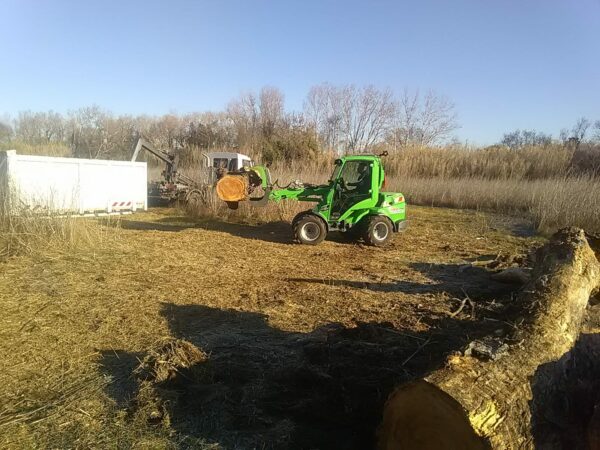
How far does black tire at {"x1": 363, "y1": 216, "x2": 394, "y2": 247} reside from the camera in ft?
34.5

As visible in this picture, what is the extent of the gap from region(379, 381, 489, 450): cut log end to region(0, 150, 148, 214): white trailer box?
9771 mm

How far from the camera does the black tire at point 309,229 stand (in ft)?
34.5

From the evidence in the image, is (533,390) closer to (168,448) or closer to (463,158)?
(168,448)

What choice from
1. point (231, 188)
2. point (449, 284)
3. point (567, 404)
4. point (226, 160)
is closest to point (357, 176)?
point (231, 188)

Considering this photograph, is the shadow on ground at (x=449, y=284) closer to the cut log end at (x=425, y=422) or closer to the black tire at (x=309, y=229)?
the black tire at (x=309, y=229)

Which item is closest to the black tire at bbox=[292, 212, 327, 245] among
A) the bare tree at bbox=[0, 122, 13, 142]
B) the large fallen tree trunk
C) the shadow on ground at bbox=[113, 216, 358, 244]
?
the shadow on ground at bbox=[113, 216, 358, 244]

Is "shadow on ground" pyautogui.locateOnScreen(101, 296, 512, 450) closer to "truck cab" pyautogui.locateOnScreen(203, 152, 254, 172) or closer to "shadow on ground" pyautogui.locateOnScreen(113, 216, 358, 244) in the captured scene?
"shadow on ground" pyautogui.locateOnScreen(113, 216, 358, 244)

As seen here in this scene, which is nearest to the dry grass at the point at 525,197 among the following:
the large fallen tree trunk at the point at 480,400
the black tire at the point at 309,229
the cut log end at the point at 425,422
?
the black tire at the point at 309,229

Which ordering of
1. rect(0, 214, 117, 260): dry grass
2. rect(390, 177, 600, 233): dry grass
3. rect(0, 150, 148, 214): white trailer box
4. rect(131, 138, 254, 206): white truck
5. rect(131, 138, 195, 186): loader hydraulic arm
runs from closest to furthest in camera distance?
rect(0, 214, 117, 260): dry grass < rect(390, 177, 600, 233): dry grass < rect(0, 150, 148, 214): white trailer box < rect(131, 138, 254, 206): white truck < rect(131, 138, 195, 186): loader hydraulic arm

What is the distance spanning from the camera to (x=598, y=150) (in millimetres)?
21062

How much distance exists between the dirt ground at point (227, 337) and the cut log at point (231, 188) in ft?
4.95

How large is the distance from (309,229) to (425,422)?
26.8 ft

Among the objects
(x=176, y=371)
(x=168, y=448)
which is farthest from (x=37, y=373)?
(x=168, y=448)

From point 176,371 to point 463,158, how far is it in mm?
22762
